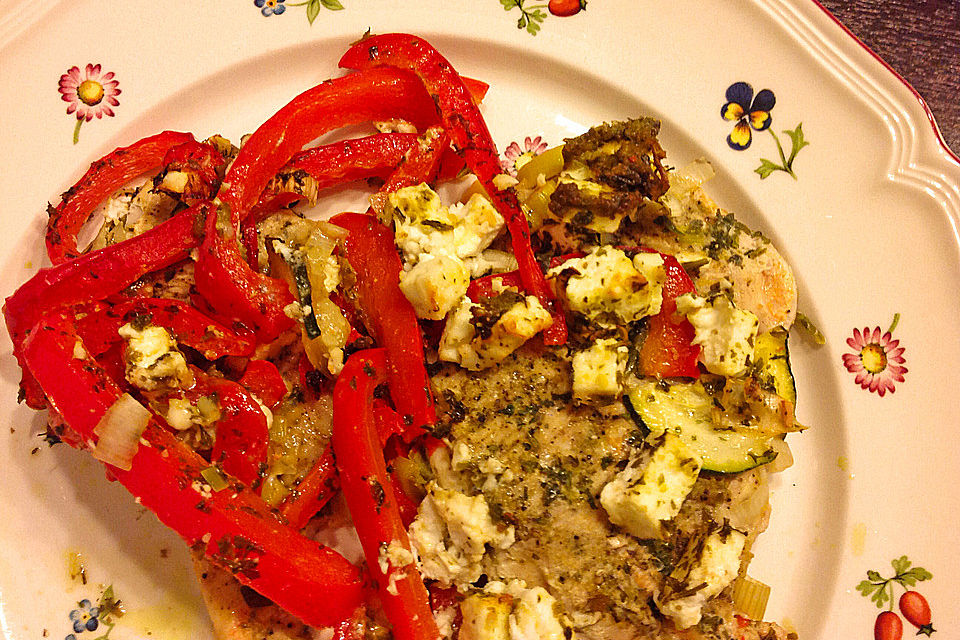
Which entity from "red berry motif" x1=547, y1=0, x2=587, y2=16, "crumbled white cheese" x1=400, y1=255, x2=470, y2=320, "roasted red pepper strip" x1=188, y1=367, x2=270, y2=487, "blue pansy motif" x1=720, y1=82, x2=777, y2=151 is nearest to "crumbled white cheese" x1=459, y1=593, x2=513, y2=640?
"roasted red pepper strip" x1=188, y1=367, x2=270, y2=487

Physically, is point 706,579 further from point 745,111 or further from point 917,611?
point 745,111

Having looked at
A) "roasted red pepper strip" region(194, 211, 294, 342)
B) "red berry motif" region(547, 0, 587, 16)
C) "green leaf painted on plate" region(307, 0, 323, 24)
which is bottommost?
"roasted red pepper strip" region(194, 211, 294, 342)

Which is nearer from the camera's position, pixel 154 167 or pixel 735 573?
pixel 735 573

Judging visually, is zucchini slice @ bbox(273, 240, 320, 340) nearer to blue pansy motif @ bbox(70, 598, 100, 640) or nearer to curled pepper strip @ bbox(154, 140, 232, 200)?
curled pepper strip @ bbox(154, 140, 232, 200)

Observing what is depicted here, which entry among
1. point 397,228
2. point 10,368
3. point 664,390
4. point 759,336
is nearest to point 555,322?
point 664,390

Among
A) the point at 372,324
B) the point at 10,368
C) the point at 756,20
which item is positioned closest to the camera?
the point at 372,324

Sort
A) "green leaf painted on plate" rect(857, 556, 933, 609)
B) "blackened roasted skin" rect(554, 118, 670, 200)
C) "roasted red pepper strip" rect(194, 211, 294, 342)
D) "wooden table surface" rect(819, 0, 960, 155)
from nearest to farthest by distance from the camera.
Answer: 1. "roasted red pepper strip" rect(194, 211, 294, 342)
2. "blackened roasted skin" rect(554, 118, 670, 200)
3. "green leaf painted on plate" rect(857, 556, 933, 609)
4. "wooden table surface" rect(819, 0, 960, 155)

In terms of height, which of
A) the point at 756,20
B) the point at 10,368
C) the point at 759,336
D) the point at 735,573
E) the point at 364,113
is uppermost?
the point at 756,20

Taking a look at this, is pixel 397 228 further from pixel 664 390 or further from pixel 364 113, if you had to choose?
pixel 664 390
